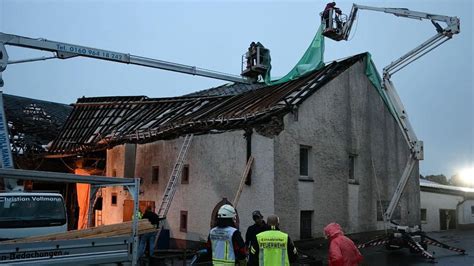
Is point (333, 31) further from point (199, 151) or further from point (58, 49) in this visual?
point (58, 49)

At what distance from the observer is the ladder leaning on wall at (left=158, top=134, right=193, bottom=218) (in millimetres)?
14555

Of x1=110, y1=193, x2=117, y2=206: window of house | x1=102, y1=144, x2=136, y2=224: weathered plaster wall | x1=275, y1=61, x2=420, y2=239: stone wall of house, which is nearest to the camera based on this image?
x1=275, y1=61, x2=420, y2=239: stone wall of house

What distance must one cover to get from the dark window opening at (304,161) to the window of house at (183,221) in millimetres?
4390

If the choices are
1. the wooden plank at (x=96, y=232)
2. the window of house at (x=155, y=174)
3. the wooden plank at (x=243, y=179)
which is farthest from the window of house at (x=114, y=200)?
the wooden plank at (x=96, y=232)

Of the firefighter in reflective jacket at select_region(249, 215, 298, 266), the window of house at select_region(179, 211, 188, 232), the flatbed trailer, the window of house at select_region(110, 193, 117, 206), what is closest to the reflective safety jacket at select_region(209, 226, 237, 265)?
the firefighter in reflective jacket at select_region(249, 215, 298, 266)

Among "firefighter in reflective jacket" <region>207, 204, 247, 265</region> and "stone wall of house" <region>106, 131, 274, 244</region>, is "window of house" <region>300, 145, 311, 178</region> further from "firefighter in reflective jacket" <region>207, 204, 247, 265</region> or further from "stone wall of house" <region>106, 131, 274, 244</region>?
"firefighter in reflective jacket" <region>207, 204, 247, 265</region>

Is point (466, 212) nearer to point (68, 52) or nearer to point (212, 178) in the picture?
point (212, 178)

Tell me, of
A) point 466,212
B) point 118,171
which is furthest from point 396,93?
point 466,212

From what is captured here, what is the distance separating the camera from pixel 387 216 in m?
14.7

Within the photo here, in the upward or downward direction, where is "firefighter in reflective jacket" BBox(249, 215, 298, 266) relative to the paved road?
upward

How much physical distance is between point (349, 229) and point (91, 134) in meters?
13.5

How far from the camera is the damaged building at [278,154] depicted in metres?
13.1

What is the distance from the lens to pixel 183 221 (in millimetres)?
14984

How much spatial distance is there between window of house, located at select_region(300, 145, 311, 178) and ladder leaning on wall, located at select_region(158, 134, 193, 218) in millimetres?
4005
